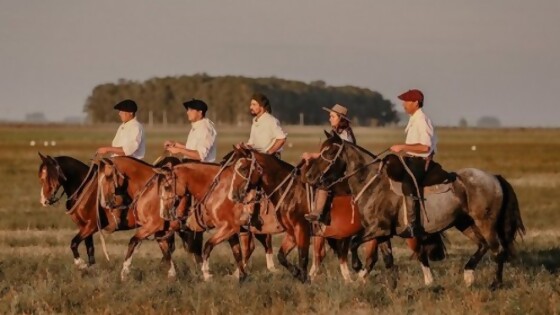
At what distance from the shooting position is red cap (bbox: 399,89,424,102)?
47.5 ft

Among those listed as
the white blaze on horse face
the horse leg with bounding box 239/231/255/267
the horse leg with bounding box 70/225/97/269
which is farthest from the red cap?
the horse leg with bounding box 70/225/97/269

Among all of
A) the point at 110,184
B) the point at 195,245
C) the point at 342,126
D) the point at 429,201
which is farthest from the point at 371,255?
the point at 110,184

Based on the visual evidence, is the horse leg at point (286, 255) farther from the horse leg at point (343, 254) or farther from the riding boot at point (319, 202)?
the horse leg at point (343, 254)

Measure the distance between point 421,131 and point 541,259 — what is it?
207 inches

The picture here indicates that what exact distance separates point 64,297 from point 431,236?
17.2 ft

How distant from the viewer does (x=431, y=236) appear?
→ 15281 mm

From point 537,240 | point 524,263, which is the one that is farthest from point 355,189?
point 537,240

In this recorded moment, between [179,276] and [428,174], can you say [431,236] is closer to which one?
[428,174]

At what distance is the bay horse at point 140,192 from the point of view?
15727mm

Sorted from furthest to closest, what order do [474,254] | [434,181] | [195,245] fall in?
1. [195,245]
2. [474,254]
3. [434,181]

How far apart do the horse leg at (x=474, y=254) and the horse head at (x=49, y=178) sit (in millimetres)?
6006

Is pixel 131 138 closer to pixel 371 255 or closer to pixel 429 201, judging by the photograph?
pixel 371 255

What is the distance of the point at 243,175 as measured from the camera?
14.6 metres

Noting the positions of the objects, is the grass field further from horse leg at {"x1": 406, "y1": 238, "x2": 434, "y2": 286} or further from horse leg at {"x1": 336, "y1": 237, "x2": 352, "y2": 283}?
horse leg at {"x1": 336, "y1": 237, "x2": 352, "y2": 283}
